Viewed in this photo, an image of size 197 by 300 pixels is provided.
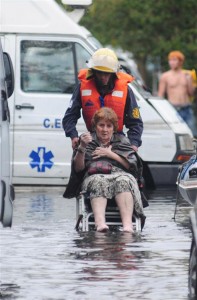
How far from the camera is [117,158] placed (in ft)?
46.6

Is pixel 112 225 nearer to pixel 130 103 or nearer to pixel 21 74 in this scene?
pixel 130 103

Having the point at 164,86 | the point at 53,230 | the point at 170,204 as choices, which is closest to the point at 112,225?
the point at 53,230

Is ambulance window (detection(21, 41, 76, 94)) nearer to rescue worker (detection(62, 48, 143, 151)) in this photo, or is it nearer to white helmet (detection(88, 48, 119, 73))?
rescue worker (detection(62, 48, 143, 151))

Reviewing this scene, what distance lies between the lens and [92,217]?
14477mm

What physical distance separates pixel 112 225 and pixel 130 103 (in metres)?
1.16

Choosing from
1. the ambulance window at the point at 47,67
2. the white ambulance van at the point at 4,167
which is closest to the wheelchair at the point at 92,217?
the white ambulance van at the point at 4,167

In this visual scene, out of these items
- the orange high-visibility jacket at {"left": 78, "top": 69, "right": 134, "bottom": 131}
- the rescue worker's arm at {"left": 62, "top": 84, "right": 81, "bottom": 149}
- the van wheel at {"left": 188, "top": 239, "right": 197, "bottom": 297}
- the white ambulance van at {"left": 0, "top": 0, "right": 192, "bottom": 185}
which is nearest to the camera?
the van wheel at {"left": 188, "top": 239, "right": 197, "bottom": 297}

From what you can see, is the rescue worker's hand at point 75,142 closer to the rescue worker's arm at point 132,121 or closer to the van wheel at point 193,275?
the rescue worker's arm at point 132,121

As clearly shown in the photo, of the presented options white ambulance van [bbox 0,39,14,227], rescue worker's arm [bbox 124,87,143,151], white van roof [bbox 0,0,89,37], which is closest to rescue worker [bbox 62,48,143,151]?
rescue worker's arm [bbox 124,87,143,151]

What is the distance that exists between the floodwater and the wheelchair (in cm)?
11

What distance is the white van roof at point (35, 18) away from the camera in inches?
763

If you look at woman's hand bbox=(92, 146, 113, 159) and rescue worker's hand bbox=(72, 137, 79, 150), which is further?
rescue worker's hand bbox=(72, 137, 79, 150)

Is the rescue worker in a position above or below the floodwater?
above

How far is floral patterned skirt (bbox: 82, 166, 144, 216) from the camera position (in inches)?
553
